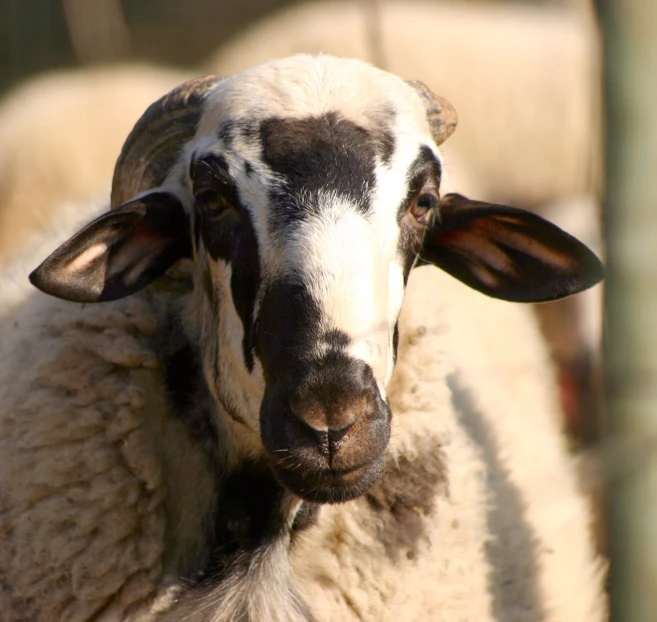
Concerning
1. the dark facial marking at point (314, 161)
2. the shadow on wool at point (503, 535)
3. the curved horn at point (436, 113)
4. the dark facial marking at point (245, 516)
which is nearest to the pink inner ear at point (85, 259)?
the dark facial marking at point (314, 161)

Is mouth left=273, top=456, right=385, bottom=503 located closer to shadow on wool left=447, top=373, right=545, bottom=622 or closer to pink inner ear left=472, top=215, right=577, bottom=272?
pink inner ear left=472, top=215, right=577, bottom=272

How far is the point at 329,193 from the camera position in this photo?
195cm

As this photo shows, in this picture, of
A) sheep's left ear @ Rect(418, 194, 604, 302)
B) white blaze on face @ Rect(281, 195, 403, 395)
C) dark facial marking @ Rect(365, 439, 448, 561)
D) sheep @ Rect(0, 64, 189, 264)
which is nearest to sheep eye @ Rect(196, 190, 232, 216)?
white blaze on face @ Rect(281, 195, 403, 395)

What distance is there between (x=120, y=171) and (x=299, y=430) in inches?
36.5

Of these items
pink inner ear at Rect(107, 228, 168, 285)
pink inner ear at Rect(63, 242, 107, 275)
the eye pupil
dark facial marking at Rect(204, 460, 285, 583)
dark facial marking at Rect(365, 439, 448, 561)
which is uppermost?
the eye pupil

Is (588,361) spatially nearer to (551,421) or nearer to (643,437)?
(551,421)

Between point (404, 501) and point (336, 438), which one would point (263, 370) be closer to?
point (336, 438)

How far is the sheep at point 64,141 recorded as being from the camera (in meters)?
4.90

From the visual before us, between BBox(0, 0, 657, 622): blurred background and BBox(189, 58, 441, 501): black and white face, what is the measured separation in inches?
7.9

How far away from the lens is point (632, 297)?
1.25m

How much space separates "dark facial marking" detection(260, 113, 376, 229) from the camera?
1.96 metres

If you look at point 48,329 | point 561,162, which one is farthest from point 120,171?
point 561,162

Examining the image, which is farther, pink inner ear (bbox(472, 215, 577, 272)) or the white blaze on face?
pink inner ear (bbox(472, 215, 577, 272))

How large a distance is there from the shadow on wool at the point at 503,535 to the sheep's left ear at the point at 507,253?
562mm
